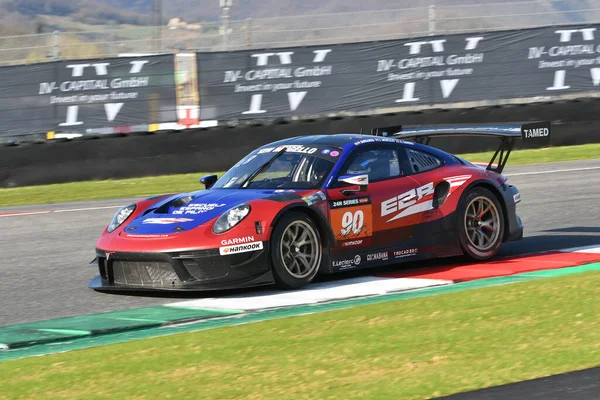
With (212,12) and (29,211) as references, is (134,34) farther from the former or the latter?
(212,12)

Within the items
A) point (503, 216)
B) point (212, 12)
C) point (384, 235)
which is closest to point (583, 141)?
point (503, 216)

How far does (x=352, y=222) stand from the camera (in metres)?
7.90

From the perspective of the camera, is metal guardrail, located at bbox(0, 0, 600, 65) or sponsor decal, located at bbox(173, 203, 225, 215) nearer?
sponsor decal, located at bbox(173, 203, 225, 215)

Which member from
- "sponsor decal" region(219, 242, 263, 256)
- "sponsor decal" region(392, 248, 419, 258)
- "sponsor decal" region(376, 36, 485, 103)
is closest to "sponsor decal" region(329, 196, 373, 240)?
"sponsor decal" region(392, 248, 419, 258)

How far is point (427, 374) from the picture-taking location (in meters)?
4.74

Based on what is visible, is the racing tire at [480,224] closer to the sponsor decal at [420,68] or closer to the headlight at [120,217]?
the headlight at [120,217]

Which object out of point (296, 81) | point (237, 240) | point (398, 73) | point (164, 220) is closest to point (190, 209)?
point (164, 220)

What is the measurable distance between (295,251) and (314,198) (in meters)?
0.45

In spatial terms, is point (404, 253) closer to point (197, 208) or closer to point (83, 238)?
point (197, 208)

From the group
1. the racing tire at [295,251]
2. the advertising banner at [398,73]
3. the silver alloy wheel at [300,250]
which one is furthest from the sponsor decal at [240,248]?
the advertising banner at [398,73]

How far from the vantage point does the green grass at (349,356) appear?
4.62 m

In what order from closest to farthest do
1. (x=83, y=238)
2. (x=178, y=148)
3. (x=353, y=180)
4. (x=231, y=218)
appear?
(x=231, y=218)
(x=353, y=180)
(x=83, y=238)
(x=178, y=148)

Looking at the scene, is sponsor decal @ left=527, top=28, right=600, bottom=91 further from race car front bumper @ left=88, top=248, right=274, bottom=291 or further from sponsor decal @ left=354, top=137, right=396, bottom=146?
race car front bumper @ left=88, top=248, right=274, bottom=291

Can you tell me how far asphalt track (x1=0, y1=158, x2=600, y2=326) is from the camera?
24.3 feet
